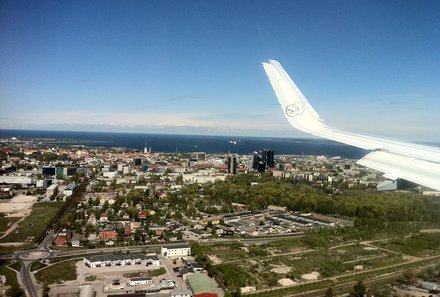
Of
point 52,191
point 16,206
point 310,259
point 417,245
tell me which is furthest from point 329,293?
point 52,191

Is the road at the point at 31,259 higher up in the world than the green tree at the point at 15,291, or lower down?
lower down

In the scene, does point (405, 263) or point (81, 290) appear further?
point (405, 263)

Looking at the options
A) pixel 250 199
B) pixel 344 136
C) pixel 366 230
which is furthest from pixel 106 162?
pixel 344 136

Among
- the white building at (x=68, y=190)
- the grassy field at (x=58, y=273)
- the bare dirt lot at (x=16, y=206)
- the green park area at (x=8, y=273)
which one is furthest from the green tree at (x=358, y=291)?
the white building at (x=68, y=190)

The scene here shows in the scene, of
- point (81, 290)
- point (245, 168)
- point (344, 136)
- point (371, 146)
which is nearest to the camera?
point (371, 146)

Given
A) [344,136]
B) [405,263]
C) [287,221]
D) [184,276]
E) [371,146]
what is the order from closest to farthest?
1. [371,146]
2. [344,136]
3. [184,276]
4. [405,263]
5. [287,221]

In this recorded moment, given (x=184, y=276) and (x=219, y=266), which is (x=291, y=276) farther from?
(x=184, y=276)

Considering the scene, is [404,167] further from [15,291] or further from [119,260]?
[119,260]

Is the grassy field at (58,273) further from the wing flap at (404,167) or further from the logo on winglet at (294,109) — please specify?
the wing flap at (404,167)

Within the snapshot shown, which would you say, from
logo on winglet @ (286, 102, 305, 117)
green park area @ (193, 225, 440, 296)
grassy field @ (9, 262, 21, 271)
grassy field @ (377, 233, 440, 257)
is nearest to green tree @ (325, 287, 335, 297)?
green park area @ (193, 225, 440, 296)
